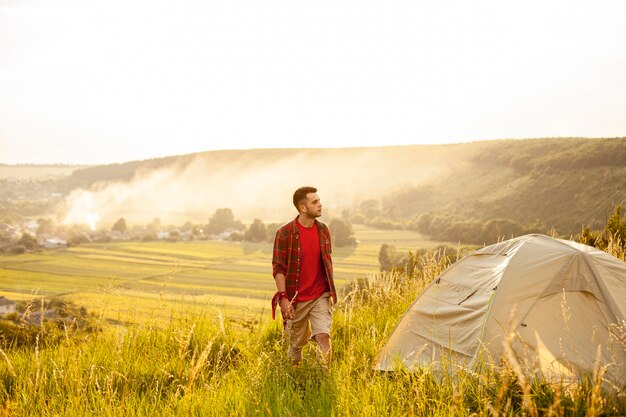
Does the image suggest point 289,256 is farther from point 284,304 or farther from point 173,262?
point 173,262

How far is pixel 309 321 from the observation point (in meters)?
5.59

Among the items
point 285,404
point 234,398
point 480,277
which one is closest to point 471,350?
point 480,277

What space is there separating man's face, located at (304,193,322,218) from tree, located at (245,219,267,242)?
7951 cm

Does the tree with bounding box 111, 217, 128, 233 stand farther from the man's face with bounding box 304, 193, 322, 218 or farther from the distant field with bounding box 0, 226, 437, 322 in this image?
the man's face with bounding box 304, 193, 322, 218

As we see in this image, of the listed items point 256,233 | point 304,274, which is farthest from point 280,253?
point 256,233

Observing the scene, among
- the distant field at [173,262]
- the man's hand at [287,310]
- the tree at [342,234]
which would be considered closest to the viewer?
the man's hand at [287,310]

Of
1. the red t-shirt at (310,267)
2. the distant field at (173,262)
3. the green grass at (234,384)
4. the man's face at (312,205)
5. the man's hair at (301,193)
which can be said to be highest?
the man's hair at (301,193)

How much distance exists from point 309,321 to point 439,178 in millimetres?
75658

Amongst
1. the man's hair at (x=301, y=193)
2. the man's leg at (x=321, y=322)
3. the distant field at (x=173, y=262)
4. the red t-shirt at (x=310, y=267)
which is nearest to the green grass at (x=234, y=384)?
the man's leg at (x=321, y=322)

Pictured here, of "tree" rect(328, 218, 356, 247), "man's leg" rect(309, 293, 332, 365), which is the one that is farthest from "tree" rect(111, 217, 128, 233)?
"man's leg" rect(309, 293, 332, 365)

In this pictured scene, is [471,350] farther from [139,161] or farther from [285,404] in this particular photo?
[139,161]

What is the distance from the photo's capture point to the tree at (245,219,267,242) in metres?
85.1

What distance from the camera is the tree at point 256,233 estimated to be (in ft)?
279

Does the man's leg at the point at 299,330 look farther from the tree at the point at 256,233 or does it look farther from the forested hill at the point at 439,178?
the tree at the point at 256,233
